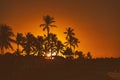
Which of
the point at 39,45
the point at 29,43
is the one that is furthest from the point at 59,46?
the point at 29,43

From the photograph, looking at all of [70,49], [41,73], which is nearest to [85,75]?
[41,73]

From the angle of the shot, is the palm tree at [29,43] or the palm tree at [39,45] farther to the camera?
the palm tree at [39,45]

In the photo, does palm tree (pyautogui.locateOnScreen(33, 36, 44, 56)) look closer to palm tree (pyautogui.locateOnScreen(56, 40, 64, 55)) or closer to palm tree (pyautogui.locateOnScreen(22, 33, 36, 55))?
palm tree (pyautogui.locateOnScreen(22, 33, 36, 55))

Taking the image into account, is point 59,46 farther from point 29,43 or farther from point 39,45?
point 29,43

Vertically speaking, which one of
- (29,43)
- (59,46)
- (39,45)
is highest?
(59,46)

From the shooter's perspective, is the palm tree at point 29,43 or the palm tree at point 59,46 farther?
the palm tree at point 59,46

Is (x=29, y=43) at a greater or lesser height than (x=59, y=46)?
lesser

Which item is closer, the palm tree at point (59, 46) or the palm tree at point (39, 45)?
the palm tree at point (39, 45)

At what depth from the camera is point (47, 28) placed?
372ft

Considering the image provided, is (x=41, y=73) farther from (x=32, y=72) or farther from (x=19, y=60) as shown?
(x=19, y=60)

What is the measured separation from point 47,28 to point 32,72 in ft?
188

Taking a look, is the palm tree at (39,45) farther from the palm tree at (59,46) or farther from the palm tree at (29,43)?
the palm tree at (59,46)

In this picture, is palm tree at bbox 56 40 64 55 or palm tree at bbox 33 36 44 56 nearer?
palm tree at bbox 33 36 44 56

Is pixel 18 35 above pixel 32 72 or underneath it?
above
